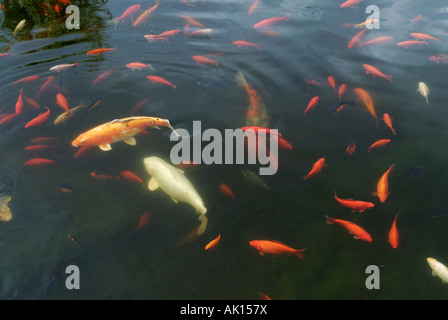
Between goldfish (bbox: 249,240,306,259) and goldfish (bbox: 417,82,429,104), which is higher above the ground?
goldfish (bbox: 417,82,429,104)

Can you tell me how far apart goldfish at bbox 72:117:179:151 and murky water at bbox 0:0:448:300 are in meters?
0.39

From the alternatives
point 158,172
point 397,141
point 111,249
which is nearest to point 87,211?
point 111,249

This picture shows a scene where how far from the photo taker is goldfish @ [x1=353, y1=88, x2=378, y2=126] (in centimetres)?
486

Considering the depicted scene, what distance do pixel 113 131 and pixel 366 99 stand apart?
389cm

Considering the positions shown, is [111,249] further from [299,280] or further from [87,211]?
[299,280]

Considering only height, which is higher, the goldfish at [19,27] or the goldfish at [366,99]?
the goldfish at [19,27]

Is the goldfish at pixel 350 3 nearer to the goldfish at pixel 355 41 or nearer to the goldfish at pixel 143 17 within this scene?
the goldfish at pixel 355 41

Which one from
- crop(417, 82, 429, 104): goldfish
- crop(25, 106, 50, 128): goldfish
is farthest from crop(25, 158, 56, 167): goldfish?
crop(417, 82, 429, 104): goldfish

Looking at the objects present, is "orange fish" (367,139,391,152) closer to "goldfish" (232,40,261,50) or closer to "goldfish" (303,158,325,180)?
"goldfish" (303,158,325,180)

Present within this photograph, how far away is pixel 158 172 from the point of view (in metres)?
3.62

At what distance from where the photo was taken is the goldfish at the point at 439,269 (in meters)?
2.95

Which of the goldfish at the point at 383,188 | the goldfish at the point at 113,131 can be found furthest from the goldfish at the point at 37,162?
the goldfish at the point at 383,188

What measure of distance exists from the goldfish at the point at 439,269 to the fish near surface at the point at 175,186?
7.60 ft

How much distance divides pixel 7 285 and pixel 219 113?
3473mm
